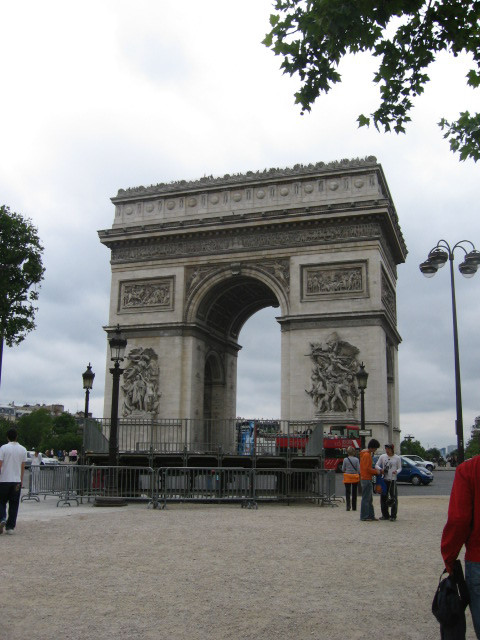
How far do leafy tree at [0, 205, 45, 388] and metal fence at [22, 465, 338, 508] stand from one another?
1965cm

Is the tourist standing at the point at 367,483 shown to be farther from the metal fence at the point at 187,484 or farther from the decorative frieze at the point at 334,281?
the decorative frieze at the point at 334,281

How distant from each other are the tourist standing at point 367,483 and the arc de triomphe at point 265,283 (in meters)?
16.4

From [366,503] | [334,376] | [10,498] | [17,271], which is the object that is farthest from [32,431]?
[10,498]

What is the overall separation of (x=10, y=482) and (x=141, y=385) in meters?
24.0

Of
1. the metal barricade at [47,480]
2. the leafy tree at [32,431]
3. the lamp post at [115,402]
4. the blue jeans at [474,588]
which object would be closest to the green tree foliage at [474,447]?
the blue jeans at [474,588]

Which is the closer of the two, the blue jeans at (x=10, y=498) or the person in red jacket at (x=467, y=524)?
the person in red jacket at (x=467, y=524)

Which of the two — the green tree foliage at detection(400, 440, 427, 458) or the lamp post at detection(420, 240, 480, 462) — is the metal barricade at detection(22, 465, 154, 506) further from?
the green tree foliage at detection(400, 440, 427, 458)

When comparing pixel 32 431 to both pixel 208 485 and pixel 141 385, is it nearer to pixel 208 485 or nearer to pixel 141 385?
pixel 141 385

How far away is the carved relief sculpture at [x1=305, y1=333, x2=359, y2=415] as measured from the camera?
3164cm

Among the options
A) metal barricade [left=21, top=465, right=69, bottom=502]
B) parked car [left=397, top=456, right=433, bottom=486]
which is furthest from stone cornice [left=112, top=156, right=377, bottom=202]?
metal barricade [left=21, top=465, right=69, bottom=502]

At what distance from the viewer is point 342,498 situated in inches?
861

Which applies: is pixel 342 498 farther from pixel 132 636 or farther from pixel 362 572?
pixel 132 636

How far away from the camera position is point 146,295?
36906mm

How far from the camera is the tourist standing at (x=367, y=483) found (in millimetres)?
14289
